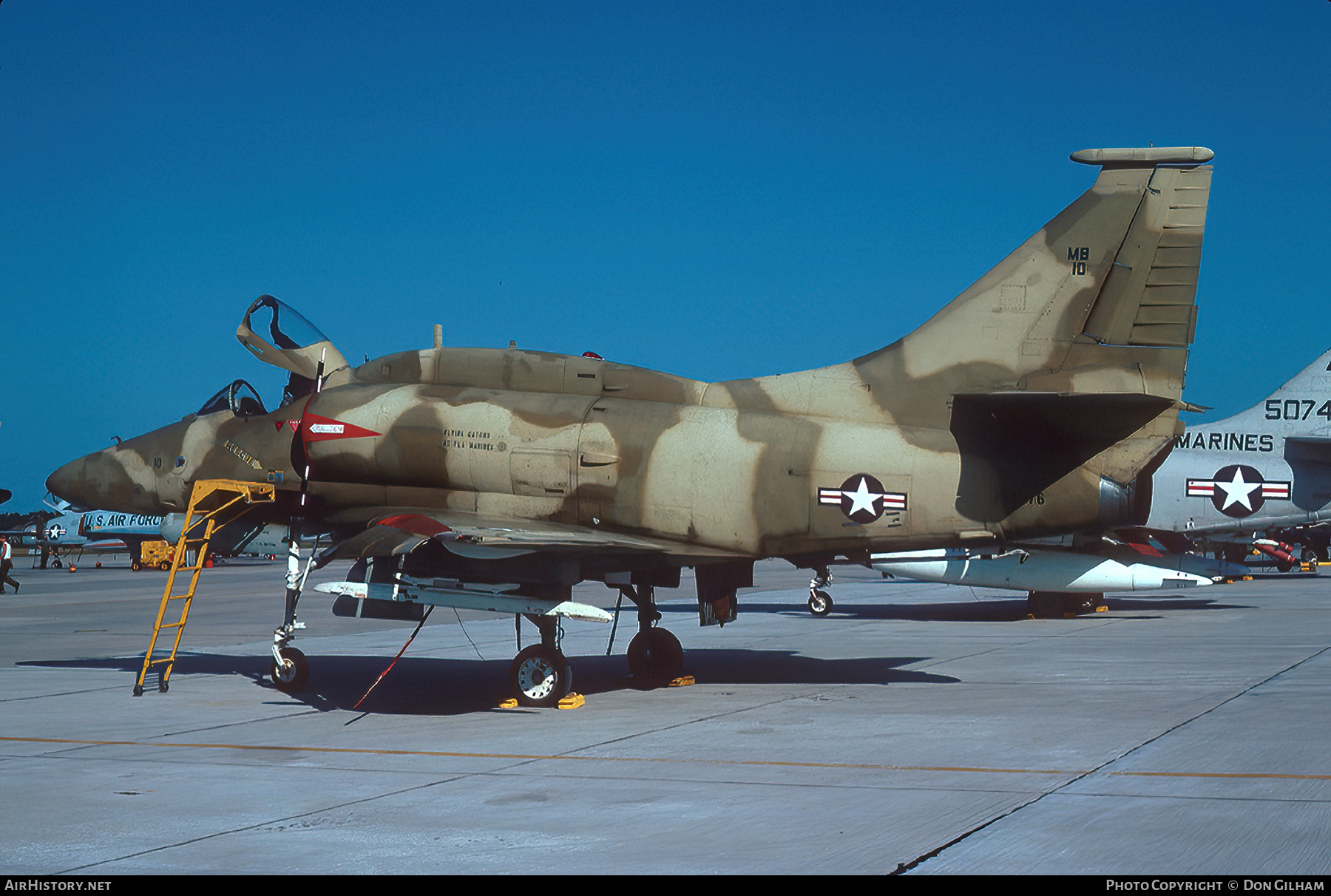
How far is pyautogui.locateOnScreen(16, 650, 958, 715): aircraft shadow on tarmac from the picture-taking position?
13.4 meters

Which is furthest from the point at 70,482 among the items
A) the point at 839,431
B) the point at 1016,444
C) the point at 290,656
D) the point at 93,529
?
the point at 93,529

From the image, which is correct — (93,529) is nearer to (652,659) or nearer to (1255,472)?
(1255,472)

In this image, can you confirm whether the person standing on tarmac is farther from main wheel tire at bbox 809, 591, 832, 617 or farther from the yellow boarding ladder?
the yellow boarding ladder

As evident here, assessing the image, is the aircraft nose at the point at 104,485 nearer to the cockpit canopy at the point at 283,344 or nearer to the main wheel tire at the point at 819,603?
the cockpit canopy at the point at 283,344

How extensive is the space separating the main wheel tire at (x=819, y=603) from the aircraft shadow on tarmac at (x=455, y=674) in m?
7.09

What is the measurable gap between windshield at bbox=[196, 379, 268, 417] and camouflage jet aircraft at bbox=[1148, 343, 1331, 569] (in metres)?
21.0

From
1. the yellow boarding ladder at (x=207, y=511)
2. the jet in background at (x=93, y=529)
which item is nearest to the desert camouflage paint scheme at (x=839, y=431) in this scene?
the yellow boarding ladder at (x=207, y=511)

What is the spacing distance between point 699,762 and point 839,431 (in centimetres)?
458

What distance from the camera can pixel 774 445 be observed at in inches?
503

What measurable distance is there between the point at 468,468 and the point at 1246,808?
8396 millimetres

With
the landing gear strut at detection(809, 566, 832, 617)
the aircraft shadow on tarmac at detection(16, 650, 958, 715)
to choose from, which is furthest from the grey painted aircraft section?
the aircraft shadow on tarmac at detection(16, 650, 958, 715)
